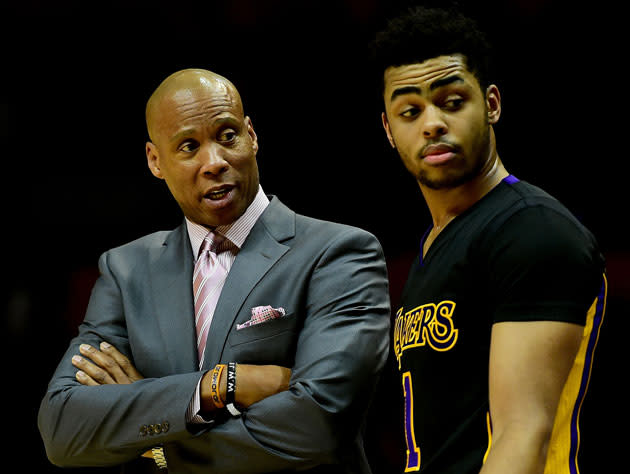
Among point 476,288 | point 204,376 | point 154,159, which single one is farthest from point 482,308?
point 154,159

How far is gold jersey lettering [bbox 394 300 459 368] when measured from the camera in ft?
6.64

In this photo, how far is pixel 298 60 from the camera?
545 cm

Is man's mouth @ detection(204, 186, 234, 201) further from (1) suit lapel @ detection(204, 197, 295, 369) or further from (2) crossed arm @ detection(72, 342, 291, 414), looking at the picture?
(2) crossed arm @ detection(72, 342, 291, 414)

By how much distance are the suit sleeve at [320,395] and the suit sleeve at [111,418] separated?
0.10 meters

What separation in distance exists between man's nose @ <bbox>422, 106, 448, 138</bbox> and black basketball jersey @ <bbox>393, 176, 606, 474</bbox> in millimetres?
194

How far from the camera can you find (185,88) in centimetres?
277

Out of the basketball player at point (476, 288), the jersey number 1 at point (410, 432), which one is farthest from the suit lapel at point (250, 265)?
the jersey number 1 at point (410, 432)

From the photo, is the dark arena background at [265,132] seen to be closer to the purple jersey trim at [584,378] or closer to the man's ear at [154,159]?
the man's ear at [154,159]

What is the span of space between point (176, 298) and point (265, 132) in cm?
266

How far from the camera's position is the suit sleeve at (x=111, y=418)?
7.87ft

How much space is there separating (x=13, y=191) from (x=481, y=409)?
4.20 m

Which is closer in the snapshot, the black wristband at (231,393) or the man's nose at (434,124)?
the man's nose at (434,124)

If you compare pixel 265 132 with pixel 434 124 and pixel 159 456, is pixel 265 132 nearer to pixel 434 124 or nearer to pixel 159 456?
pixel 159 456

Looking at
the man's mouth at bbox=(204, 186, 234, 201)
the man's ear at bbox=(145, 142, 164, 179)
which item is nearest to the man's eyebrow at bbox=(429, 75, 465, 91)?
the man's mouth at bbox=(204, 186, 234, 201)
